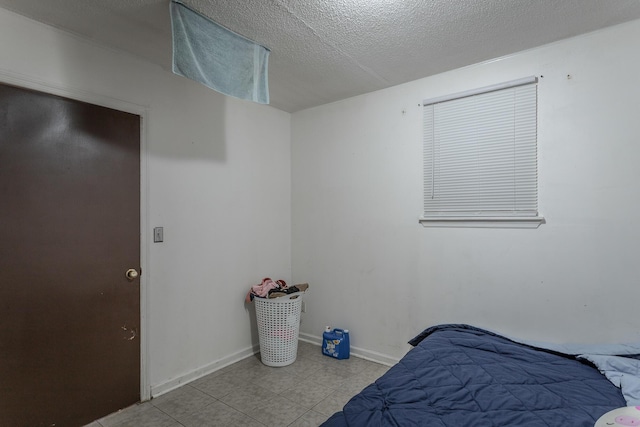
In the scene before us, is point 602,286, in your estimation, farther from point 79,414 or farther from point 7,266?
point 7,266

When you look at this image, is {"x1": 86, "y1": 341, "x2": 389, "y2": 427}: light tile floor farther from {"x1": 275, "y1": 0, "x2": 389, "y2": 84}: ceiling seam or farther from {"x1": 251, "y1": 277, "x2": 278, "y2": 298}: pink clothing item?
{"x1": 275, "y1": 0, "x2": 389, "y2": 84}: ceiling seam

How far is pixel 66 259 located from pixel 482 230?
9.00ft

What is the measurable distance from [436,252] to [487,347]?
792 mm

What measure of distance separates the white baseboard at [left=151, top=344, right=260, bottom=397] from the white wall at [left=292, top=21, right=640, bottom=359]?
687 millimetres

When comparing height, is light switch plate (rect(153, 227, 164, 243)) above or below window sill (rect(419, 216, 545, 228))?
below

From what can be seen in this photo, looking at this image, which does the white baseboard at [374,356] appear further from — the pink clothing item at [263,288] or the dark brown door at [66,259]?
the dark brown door at [66,259]

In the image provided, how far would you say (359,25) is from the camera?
188 centimetres

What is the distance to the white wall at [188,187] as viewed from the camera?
6.34 feet

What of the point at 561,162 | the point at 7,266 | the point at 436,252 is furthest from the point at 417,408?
the point at 7,266

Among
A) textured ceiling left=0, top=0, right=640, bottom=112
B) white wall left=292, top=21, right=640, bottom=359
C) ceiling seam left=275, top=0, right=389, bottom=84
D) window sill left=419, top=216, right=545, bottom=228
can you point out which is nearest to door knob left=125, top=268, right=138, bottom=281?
textured ceiling left=0, top=0, right=640, bottom=112

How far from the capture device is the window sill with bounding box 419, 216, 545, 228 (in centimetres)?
215

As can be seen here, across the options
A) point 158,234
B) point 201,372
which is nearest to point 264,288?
point 201,372

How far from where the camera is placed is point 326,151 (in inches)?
126

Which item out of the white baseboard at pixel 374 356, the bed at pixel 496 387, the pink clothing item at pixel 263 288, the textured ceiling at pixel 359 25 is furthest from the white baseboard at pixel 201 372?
the textured ceiling at pixel 359 25
